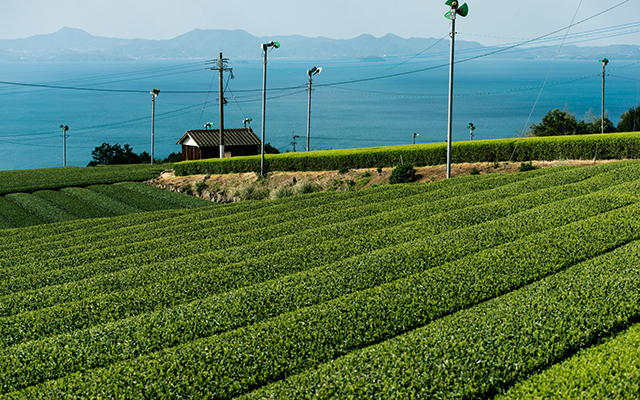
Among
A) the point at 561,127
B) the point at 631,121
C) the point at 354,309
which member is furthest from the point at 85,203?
the point at 631,121

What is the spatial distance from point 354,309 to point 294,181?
82.7ft

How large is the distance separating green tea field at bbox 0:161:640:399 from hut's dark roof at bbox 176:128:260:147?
38157 mm

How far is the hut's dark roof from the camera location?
181 feet

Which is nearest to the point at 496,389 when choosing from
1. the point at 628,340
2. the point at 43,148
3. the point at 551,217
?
the point at 628,340

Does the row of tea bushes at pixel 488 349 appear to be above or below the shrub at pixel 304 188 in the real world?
below

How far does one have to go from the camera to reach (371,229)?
15883 millimetres

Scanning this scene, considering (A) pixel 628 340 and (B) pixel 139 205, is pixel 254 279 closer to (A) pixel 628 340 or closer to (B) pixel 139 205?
(A) pixel 628 340

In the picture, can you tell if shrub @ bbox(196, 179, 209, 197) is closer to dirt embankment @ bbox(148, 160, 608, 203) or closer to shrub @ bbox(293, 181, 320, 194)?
dirt embankment @ bbox(148, 160, 608, 203)

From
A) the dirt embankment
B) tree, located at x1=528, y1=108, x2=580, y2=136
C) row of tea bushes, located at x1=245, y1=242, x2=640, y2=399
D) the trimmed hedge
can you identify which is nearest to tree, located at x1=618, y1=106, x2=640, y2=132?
tree, located at x1=528, y1=108, x2=580, y2=136

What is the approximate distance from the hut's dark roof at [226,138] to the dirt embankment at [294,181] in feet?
40.0

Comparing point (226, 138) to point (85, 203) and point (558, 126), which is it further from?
point (558, 126)

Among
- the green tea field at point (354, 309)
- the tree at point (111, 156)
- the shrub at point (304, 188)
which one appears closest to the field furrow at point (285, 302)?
the green tea field at point (354, 309)

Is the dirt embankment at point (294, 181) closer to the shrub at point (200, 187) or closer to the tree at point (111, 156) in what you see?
the shrub at point (200, 187)

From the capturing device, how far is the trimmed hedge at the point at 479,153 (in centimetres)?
2666
